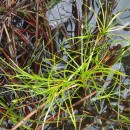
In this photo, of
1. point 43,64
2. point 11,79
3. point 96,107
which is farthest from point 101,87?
point 11,79

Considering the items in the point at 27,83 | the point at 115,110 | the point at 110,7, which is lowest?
the point at 115,110

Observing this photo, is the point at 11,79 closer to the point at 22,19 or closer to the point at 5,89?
the point at 5,89

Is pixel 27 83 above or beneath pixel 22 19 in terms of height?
beneath

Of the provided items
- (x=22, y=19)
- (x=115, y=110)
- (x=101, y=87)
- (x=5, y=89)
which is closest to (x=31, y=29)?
(x=22, y=19)

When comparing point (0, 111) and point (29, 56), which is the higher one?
point (29, 56)


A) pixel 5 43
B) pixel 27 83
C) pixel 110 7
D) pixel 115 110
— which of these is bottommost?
pixel 115 110

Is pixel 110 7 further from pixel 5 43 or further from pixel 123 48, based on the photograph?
pixel 5 43
